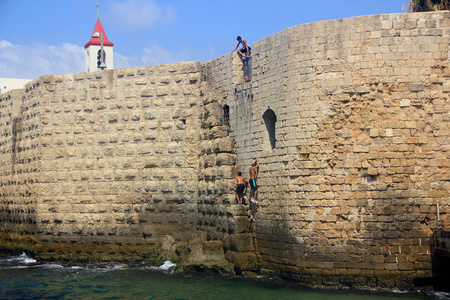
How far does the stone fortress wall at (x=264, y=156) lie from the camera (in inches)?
459

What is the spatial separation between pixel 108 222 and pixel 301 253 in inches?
244

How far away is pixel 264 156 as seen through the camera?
13.4m

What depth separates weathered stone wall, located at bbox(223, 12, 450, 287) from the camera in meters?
11.5

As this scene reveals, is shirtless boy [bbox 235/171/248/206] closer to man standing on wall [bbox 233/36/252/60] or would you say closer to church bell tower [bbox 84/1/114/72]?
man standing on wall [bbox 233/36/252/60]

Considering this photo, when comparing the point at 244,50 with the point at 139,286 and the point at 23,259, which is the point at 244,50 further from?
the point at 23,259

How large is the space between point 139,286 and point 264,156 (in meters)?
3.84

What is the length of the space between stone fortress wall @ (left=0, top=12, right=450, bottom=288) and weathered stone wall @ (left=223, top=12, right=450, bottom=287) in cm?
2

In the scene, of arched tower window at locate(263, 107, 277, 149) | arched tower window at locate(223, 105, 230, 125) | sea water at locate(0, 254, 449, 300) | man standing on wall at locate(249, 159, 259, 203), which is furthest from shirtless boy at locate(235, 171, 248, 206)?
sea water at locate(0, 254, 449, 300)

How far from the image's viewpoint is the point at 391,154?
11.7 metres

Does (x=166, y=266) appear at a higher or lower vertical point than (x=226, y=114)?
lower

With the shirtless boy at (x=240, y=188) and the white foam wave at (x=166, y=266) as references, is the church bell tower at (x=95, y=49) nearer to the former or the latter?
the white foam wave at (x=166, y=266)

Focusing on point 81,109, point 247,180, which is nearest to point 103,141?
point 81,109

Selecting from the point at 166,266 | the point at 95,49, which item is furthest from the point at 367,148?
the point at 95,49

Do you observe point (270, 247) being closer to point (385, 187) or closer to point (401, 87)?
point (385, 187)
